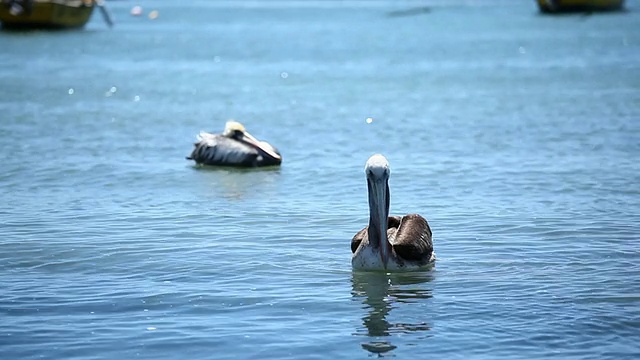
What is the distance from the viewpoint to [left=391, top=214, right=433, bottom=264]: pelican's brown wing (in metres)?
11.0

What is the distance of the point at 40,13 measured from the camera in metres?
65.8

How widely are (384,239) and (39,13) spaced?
57.5 metres

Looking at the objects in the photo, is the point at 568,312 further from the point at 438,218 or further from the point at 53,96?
the point at 53,96

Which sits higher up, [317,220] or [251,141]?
[317,220]

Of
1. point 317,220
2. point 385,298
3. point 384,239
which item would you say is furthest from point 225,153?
point 385,298

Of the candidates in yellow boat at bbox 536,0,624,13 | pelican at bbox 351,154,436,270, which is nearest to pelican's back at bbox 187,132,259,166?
pelican at bbox 351,154,436,270

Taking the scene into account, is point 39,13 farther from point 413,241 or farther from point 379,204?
point 379,204

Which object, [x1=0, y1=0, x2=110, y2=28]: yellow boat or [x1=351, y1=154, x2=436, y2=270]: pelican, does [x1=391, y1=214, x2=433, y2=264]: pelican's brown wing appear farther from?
[x1=0, y1=0, x2=110, y2=28]: yellow boat

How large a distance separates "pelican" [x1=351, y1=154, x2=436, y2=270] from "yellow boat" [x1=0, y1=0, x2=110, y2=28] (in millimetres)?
56161

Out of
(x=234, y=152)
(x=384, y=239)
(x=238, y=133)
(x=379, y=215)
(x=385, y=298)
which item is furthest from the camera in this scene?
(x=238, y=133)

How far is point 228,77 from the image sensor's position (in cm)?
3862

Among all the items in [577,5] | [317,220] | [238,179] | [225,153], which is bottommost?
[577,5]

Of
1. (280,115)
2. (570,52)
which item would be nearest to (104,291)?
(280,115)

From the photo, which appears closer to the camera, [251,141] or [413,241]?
[413,241]
